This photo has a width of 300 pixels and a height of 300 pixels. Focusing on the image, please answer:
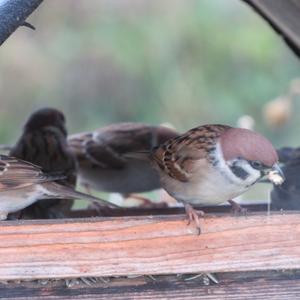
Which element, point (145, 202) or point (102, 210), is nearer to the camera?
point (102, 210)

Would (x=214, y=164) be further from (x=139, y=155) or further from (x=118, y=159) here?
(x=118, y=159)

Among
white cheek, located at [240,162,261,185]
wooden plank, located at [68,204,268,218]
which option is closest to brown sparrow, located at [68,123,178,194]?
wooden plank, located at [68,204,268,218]

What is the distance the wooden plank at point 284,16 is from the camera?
2.89 metres

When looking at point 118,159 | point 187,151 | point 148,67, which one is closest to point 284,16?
point 187,151

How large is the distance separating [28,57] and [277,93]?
5.78 ft

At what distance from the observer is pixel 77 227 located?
2.22 metres

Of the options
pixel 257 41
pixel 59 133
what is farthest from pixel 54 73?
pixel 59 133

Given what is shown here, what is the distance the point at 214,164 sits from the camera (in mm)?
2711

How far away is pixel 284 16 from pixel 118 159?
1369mm

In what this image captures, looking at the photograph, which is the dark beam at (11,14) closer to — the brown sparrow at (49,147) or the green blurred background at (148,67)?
the brown sparrow at (49,147)

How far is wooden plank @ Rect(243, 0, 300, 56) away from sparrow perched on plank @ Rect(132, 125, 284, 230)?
1.43 feet

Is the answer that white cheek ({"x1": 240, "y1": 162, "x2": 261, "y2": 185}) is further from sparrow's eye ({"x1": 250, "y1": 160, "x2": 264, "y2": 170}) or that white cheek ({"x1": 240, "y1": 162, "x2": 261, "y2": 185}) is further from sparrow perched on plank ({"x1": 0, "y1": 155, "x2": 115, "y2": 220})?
sparrow perched on plank ({"x1": 0, "y1": 155, "x2": 115, "y2": 220})

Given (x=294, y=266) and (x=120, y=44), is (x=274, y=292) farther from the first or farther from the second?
(x=120, y=44)

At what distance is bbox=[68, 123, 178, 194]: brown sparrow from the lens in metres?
4.12
